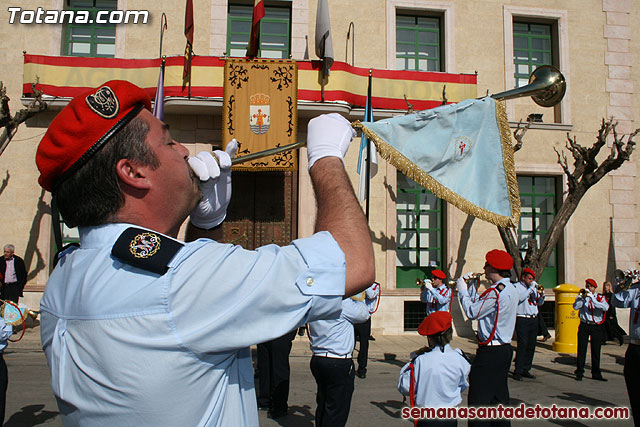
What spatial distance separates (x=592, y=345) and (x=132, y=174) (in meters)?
10.9

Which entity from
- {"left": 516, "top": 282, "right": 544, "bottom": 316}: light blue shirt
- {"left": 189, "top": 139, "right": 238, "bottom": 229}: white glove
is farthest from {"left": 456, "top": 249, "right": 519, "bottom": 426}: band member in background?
{"left": 189, "top": 139, "right": 238, "bottom": 229}: white glove

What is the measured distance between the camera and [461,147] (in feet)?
11.5

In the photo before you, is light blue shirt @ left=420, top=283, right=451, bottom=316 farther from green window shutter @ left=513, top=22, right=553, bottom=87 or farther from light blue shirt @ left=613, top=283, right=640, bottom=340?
green window shutter @ left=513, top=22, right=553, bottom=87

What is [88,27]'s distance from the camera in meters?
14.4

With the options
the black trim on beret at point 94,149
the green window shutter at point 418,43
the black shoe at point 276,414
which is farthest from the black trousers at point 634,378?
the green window shutter at point 418,43

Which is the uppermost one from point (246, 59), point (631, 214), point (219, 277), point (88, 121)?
point (246, 59)

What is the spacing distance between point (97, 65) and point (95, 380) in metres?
14.3

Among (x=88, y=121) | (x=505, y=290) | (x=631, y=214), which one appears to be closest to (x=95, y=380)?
(x=88, y=121)

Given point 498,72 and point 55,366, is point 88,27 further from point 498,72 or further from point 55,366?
point 55,366

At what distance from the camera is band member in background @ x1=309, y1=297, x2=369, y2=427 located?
17.7 ft

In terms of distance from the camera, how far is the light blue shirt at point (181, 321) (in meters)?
1.07

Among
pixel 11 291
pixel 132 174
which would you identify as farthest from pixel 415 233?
pixel 132 174

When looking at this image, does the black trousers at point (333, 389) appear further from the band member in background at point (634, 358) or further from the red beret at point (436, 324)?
the band member in background at point (634, 358)

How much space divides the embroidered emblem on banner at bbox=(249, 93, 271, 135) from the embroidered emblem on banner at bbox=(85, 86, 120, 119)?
38.2ft
